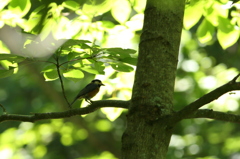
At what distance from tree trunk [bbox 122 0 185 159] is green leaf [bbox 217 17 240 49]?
670mm

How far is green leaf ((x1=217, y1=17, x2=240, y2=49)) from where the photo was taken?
2.73 meters

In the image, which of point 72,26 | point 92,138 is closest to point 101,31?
point 72,26

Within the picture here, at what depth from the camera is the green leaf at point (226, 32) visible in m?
2.73

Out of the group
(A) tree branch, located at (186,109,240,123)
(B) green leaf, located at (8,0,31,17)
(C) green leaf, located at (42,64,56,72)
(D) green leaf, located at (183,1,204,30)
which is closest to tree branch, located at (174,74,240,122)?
(A) tree branch, located at (186,109,240,123)

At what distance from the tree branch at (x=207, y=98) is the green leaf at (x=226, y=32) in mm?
1183

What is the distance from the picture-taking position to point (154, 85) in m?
1.98

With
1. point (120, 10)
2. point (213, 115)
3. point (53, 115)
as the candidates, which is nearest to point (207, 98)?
point (213, 115)

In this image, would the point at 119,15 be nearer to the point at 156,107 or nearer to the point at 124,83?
the point at 124,83

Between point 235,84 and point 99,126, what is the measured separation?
6.64 metres

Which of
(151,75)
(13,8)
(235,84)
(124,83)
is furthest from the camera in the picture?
(124,83)

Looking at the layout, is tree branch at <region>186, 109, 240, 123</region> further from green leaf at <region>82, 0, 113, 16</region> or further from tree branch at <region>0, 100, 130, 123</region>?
green leaf at <region>82, 0, 113, 16</region>

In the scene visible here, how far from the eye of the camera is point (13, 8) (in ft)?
7.71

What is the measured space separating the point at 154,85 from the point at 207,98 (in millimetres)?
359

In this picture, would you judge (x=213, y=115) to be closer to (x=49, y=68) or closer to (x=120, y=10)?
(x=49, y=68)
